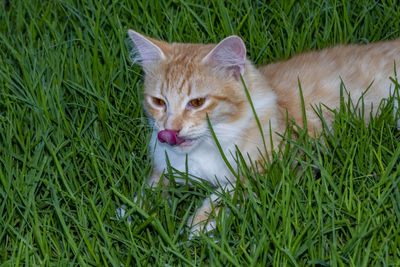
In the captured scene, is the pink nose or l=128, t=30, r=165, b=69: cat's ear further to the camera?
l=128, t=30, r=165, b=69: cat's ear

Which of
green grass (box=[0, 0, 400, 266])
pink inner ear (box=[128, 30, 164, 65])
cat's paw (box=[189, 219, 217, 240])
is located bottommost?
cat's paw (box=[189, 219, 217, 240])

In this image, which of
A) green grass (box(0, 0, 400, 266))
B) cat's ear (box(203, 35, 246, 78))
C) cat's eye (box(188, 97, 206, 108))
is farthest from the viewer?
cat's eye (box(188, 97, 206, 108))

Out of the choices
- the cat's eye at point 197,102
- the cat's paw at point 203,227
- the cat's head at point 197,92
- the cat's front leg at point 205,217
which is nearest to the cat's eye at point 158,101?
the cat's head at point 197,92

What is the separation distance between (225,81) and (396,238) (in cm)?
111

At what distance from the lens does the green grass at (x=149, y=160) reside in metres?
2.46

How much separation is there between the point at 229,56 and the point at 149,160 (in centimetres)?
72

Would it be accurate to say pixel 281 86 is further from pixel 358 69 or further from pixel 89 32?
pixel 89 32

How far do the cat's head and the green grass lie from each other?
245 mm

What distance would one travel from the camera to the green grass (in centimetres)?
246

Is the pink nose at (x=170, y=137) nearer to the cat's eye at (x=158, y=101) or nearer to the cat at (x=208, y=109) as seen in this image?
the cat at (x=208, y=109)

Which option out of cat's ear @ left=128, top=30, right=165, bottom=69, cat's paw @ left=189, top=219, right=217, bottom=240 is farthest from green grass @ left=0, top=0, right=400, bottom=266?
cat's ear @ left=128, top=30, right=165, bottom=69

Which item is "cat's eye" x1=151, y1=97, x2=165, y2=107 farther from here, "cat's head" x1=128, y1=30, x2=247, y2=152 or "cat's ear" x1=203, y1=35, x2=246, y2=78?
"cat's ear" x1=203, y1=35, x2=246, y2=78

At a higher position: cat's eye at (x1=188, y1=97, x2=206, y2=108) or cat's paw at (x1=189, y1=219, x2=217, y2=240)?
cat's eye at (x1=188, y1=97, x2=206, y2=108)

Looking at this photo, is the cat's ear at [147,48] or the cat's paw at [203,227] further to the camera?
the cat's ear at [147,48]
